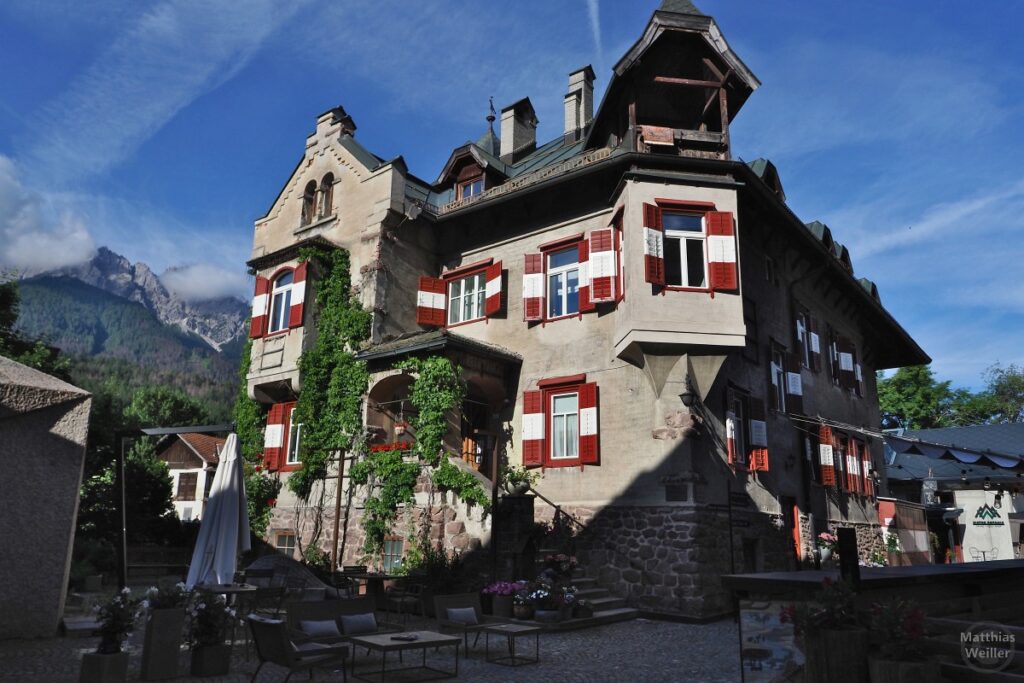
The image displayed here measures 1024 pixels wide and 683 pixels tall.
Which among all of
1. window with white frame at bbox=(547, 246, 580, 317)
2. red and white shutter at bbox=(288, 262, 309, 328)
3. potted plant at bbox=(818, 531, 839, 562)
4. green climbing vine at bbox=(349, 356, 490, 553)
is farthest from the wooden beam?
potted plant at bbox=(818, 531, 839, 562)

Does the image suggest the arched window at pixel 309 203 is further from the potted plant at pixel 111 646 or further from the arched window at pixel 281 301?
the potted plant at pixel 111 646

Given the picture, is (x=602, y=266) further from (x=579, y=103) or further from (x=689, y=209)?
(x=579, y=103)

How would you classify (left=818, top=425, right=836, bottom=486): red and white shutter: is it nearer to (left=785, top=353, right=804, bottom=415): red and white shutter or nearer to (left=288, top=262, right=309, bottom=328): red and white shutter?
(left=785, top=353, right=804, bottom=415): red and white shutter

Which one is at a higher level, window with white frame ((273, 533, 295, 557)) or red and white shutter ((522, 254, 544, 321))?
red and white shutter ((522, 254, 544, 321))

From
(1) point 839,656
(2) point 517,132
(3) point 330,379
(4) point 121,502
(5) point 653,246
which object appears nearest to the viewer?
(1) point 839,656

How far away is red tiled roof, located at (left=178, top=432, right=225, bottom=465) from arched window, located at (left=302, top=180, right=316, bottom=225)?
19627 mm

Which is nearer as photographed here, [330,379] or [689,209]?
[689,209]

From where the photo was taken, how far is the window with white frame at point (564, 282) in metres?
16.3

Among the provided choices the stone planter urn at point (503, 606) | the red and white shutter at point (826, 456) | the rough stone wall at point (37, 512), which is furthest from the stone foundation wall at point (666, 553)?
the rough stone wall at point (37, 512)

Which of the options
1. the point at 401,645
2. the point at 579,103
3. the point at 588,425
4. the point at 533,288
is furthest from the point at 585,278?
the point at 401,645

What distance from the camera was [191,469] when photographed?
3803 centimetres

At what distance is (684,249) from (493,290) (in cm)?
480

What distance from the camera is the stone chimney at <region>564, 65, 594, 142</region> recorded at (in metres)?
20.8

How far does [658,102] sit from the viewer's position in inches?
643
